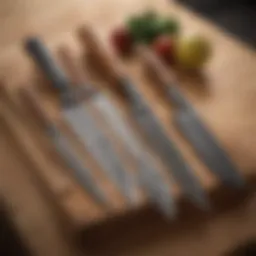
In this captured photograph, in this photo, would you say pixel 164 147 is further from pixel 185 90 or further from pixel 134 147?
pixel 185 90

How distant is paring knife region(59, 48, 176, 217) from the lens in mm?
767

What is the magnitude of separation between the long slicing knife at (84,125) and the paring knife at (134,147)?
16 mm

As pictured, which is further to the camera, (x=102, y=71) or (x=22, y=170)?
(x=102, y=71)

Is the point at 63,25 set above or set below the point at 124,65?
above

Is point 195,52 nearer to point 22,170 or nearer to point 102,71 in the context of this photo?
point 102,71

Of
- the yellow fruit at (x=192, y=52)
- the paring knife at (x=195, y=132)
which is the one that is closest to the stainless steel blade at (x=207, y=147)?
the paring knife at (x=195, y=132)

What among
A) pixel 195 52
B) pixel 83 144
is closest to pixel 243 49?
pixel 195 52

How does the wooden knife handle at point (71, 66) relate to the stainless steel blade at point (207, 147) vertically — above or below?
above

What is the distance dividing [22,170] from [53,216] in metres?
0.09

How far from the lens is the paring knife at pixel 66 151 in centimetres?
78

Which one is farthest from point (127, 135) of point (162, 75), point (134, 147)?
point (162, 75)

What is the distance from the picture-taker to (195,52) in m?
0.96

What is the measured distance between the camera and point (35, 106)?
35.6 inches

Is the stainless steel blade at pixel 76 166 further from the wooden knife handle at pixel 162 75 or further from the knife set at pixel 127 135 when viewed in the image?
the wooden knife handle at pixel 162 75
